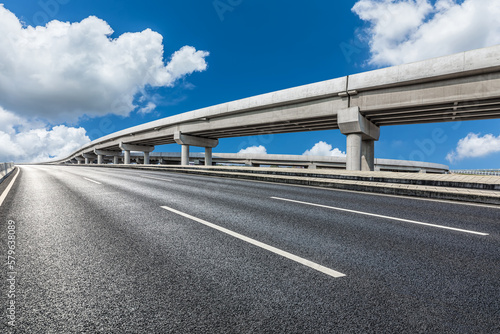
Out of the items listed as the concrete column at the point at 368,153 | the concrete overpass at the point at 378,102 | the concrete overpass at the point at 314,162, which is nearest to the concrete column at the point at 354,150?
the concrete overpass at the point at 378,102

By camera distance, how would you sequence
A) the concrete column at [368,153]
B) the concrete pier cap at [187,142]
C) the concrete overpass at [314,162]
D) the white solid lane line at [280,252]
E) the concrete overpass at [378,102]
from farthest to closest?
1. the concrete overpass at [314,162]
2. the concrete pier cap at [187,142]
3. the concrete column at [368,153]
4. the concrete overpass at [378,102]
5. the white solid lane line at [280,252]

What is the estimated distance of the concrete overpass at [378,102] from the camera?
46.4ft

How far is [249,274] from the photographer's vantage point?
277 centimetres

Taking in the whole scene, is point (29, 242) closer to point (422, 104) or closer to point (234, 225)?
point (234, 225)

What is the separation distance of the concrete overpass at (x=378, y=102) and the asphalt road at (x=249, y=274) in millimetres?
13021

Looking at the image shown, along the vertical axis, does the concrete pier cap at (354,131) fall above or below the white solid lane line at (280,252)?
above

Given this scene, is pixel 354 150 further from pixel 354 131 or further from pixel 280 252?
pixel 280 252

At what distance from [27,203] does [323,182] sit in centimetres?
1112

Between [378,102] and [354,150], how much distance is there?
403cm

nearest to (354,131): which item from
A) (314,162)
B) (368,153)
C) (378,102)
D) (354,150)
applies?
(354,150)

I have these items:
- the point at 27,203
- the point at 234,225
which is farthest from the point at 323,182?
the point at 27,203

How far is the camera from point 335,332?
1.82 metres

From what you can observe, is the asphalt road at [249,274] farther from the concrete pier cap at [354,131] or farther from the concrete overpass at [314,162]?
the concrete overpass at [314,162]

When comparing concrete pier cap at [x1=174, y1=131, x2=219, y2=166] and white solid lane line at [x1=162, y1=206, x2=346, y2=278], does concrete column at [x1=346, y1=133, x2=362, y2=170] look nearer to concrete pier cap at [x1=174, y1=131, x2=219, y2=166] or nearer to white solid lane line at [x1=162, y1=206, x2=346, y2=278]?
white solid lane line at [x1=162, y1=206, x2=346, y2=278]
